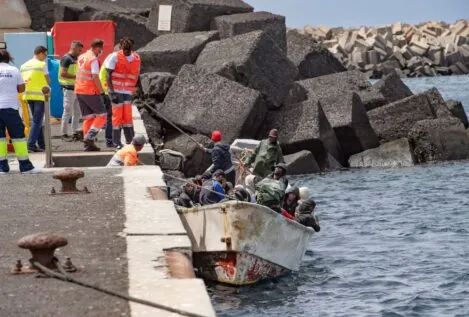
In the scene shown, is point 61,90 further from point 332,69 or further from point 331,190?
point 332,69

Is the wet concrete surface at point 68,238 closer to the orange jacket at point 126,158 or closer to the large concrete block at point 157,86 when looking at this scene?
the orange jacket at point 126,158

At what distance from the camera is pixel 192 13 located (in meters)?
35.0

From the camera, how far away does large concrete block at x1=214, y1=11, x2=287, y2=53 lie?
33.1 m

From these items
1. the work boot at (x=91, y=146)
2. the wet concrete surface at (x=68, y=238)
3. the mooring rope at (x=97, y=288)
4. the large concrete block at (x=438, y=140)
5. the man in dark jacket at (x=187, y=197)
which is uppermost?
the mooring rope at (x=97, y=288)

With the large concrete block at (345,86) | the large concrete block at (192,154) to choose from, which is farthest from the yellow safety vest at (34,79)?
the large concrete block at (345,86)

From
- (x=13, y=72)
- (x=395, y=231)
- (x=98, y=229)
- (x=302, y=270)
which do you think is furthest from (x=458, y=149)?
(x=98, y=229)

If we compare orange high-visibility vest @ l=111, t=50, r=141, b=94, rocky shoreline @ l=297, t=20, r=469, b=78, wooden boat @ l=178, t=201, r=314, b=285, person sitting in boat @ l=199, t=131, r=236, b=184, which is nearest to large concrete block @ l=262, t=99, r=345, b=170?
person sitting in boat @ l=199, t=131, r=236, b=184

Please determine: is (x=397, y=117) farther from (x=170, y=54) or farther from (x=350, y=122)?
(x=170, y=54)

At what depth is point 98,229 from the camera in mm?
10477

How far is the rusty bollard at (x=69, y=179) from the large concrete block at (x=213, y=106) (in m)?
13.1

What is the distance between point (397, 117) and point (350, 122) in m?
2.16

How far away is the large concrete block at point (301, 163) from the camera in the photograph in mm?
26281

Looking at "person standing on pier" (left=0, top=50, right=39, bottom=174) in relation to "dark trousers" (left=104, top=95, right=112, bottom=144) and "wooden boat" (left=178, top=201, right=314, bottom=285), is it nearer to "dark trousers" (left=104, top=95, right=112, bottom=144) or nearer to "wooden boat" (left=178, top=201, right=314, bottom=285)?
"wooden boat" (left=178, top=201, right=314, bottom=285)

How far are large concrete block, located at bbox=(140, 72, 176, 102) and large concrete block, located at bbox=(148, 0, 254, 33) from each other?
20.4ft
